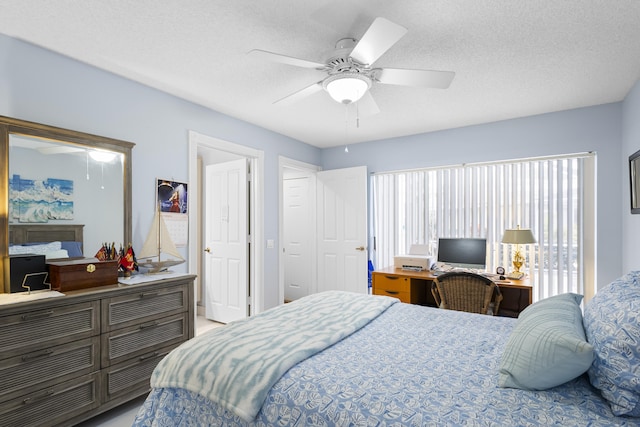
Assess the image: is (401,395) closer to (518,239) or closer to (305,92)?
(305,92)

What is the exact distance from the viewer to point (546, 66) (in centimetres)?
241

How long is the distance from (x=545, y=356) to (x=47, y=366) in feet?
8.06

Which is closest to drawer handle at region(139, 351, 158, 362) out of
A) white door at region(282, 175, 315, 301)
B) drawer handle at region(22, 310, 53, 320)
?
drawer handle at region(22, 310, 53, 320)

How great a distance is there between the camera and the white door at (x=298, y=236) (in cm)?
517

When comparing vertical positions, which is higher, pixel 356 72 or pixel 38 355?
pixel 356 72

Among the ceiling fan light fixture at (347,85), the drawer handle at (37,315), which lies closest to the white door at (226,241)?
the ceiling fan light fixture at (347,85)

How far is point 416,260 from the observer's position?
380 centimetres

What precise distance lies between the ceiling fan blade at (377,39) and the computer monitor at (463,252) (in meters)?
2.62

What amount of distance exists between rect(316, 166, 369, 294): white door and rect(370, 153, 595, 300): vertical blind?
26cm

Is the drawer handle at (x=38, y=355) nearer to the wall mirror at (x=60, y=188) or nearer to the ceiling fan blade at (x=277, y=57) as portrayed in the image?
the wall mirror at (x=60, y=188)

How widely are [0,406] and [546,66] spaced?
157 inches

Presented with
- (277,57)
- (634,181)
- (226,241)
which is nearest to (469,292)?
(634,181)

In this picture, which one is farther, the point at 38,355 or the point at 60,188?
the point at 60,188

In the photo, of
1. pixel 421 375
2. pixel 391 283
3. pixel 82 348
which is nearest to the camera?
pixel 421 375
